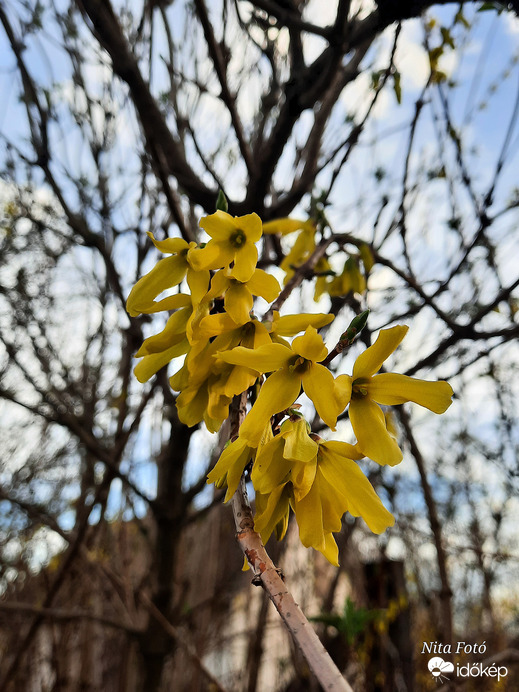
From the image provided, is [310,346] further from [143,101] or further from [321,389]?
[143,101]

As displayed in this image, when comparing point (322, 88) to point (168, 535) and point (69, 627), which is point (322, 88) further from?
point (69, 627)

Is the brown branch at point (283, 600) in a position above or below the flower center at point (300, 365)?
below

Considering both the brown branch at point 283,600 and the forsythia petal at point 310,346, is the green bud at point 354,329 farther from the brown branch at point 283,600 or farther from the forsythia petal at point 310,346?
the brown branch at point 283,600

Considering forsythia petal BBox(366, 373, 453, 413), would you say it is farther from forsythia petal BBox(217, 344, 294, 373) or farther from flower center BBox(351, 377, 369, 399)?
forsythia petal BBox(217, 344, 294, 373)

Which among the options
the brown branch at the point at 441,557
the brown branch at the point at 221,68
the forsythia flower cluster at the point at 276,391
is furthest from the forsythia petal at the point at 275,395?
the brown branch at the point at 221,68

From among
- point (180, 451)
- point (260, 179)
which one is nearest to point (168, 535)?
point (180, 451)

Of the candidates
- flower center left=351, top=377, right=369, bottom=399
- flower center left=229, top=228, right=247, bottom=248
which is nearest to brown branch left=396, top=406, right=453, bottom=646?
flower center left=351, top=377, right=369, bottom=399

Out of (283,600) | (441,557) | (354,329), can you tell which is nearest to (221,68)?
(354,329)
